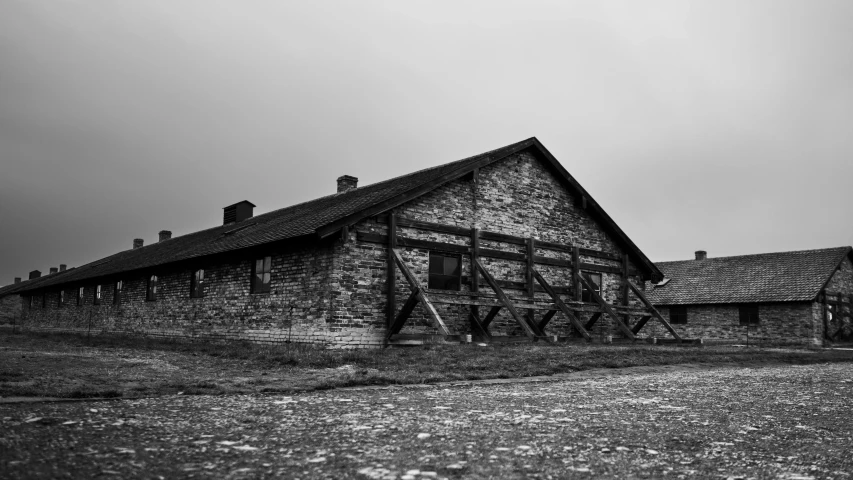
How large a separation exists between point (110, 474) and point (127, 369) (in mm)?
6707

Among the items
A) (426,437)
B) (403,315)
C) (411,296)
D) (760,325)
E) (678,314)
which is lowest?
(760,325)

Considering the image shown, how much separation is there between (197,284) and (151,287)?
163 inches

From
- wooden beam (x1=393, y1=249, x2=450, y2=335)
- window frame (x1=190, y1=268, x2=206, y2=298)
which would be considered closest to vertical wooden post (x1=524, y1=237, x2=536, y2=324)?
wooden beam (x1=393, y1=249, x2=450, y2=335)

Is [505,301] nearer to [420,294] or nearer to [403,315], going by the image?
[420,294]

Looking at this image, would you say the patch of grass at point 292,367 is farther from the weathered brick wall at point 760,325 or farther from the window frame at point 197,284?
the weathered brick wall at point 760,325

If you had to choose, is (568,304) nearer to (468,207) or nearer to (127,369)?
(468,207)

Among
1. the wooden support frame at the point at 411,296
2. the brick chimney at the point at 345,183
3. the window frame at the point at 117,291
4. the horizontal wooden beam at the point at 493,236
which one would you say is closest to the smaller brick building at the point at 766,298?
the horizontal wooden beam at the point at 493,236

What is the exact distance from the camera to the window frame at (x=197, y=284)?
20.2m

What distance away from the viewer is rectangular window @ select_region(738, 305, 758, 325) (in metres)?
31.7

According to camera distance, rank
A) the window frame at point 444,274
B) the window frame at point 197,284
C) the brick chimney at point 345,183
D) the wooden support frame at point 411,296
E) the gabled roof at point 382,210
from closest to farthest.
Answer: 1. the wooden support frame at point 411,296
2. the gabled roof at point 382,210
3. the window frame at point 444,274
4. the window frame at point 197,284
5. the brick chimney at point 345,183

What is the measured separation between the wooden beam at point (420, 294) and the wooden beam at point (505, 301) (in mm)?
1753

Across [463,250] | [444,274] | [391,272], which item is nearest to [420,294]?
[391,272]

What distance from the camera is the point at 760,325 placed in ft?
103

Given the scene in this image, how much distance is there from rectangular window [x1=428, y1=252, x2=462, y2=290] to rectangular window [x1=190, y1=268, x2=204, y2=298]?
776 centimetres
